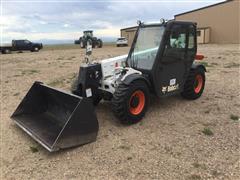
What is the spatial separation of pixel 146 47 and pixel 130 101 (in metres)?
1.31

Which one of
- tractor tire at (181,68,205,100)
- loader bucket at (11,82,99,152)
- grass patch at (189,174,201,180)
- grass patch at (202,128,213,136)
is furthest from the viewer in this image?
tractor tire at (181,68,205,100)

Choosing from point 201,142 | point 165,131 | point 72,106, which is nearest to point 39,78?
point 72,106

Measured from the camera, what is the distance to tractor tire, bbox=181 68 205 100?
6105mm

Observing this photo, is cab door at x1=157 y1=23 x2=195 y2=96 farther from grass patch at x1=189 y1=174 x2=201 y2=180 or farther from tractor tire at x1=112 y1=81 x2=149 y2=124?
grass patch at x1=189 y1=174 x2=201 y2=180

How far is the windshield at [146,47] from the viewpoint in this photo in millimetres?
5285

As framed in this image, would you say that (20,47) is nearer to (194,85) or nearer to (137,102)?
(194,85)

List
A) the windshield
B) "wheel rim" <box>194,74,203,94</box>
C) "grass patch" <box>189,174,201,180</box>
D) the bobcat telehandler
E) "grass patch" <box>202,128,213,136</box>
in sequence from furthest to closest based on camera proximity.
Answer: "wheel rim" <box>194,74,203,94</box> < the windshield < "grass patch" <box>202,128,213,136</box> < the bobcat telehandler < "grass patch" <box>189,174,201,180</box>

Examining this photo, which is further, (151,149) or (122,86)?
(122,86)

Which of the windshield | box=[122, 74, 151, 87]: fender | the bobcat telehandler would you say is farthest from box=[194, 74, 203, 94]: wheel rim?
box=[122, 74, 151, 87]: fender

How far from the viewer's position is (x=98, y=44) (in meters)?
34.8

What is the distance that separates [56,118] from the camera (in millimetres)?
4988

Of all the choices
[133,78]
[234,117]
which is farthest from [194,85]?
[133,78]

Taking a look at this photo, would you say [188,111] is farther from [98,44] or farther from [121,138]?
[98,44]

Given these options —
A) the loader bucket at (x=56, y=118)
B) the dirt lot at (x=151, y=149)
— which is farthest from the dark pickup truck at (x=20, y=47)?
the loader bucket at (x=56, y=118)
